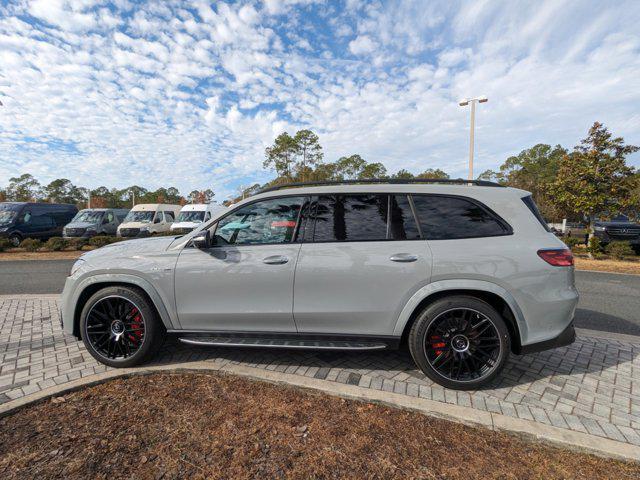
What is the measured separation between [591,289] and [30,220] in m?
22.8

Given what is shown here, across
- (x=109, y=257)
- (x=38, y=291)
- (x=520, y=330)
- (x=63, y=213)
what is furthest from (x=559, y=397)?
(x=63, y=213)

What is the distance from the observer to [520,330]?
278 cm

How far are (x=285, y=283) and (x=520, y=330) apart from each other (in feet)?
6.94

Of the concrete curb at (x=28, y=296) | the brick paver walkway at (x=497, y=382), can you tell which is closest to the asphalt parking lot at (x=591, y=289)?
the concrete curb at (x=28, y=296)

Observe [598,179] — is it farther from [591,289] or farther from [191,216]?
[191,216]

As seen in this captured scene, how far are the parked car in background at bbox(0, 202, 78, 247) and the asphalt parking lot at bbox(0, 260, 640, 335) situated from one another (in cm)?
542

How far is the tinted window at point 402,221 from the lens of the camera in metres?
2.93

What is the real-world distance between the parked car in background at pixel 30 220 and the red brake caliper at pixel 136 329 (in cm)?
1673

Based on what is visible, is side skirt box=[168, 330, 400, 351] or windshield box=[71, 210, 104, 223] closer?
side skirt box=[168, 330, 400, 351]

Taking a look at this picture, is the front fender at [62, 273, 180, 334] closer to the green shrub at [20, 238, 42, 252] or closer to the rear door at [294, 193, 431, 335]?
the rear door at [294, 193, 431, 335]

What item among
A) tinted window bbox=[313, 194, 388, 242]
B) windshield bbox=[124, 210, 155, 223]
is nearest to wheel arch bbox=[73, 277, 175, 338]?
tinted window bbox=[313, 194, 388, 242]

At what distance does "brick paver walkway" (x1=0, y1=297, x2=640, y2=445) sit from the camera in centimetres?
251

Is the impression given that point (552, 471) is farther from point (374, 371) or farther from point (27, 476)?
point (27, 476)

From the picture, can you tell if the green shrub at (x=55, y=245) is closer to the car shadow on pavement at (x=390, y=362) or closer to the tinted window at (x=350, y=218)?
the car shadow on pavement at (x=390, y=362)
